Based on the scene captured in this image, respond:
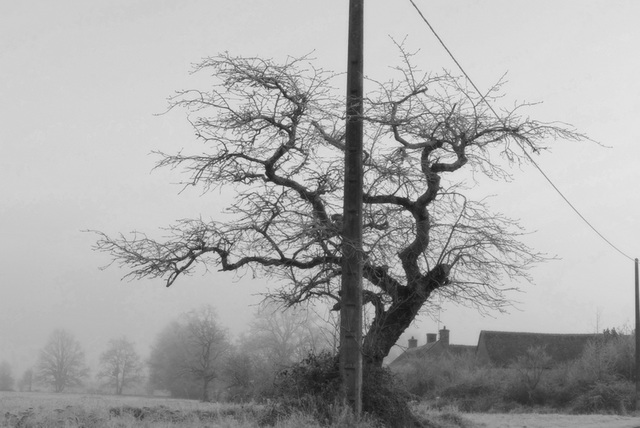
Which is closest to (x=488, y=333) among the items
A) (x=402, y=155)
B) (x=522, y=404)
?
(x=522, y=404)

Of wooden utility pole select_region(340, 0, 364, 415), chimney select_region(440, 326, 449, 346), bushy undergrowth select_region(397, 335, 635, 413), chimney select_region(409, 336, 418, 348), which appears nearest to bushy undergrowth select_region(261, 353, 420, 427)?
wooden utility pole select_region(340, 0, 364, 415)

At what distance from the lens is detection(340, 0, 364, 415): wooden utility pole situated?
13516 millimetres

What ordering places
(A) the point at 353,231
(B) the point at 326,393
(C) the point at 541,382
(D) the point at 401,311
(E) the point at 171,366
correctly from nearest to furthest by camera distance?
(A) the point at 353,231 < (B) the point at 326,393 < (D) the point at 401,311 < (C) the point at 541,382 < (E) the point at 171,366

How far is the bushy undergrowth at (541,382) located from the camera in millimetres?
46906

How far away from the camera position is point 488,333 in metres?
75.5

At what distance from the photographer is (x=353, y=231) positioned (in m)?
13.7

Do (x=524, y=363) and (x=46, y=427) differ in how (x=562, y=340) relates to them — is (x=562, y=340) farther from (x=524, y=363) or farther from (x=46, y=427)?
(x=46, y=427)

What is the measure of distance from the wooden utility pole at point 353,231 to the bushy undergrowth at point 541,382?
34.4 metres

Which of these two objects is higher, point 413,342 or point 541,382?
point 413,342

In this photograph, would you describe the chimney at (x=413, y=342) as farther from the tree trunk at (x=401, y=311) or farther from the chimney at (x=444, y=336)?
the tree trunk at (x=401, y=311)

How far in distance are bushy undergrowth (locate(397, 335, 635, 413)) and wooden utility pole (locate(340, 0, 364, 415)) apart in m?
34.4

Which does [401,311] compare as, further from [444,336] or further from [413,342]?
[413,342]

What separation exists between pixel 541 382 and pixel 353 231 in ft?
135

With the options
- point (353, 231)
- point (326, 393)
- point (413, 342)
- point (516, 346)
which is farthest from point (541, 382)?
point (353, 231)
